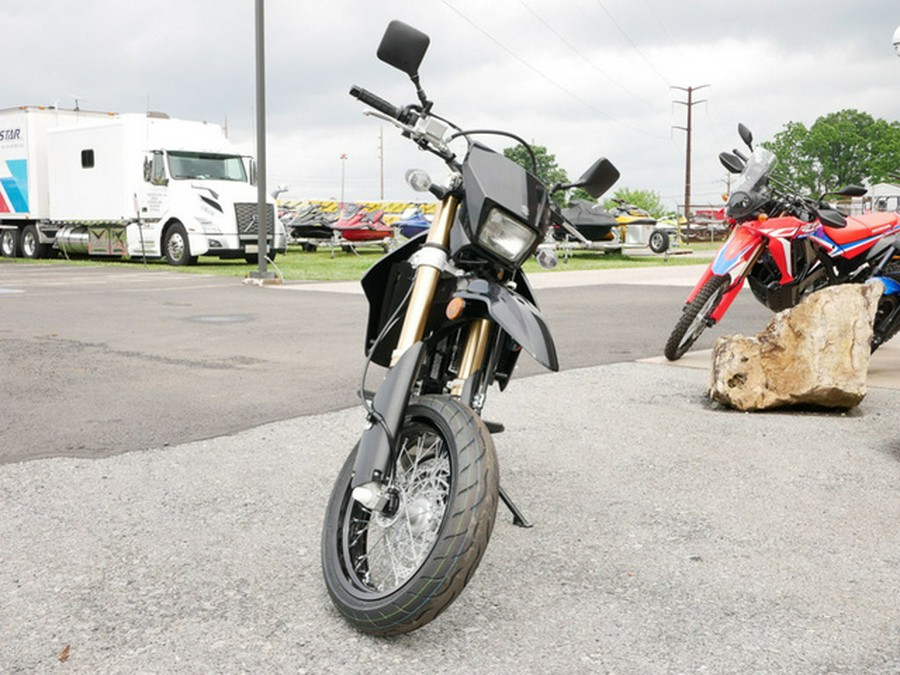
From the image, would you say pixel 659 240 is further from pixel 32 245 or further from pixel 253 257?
pixel 32 245

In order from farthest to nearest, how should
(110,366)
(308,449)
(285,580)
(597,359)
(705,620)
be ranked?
(597,359) < (110,366) < (308,449) < (285,580) < (705,620)

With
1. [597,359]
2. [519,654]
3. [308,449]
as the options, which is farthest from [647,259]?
[519,654]

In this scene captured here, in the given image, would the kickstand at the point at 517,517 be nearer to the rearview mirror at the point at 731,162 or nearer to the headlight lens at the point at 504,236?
the headlight lens at the point at 504,236

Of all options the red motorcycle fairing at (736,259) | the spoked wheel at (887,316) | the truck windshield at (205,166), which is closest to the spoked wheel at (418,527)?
the red motorcycle fairing at (736,259)

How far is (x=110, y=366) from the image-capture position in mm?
7285

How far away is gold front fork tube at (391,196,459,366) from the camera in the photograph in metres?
3.08

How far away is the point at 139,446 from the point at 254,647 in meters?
2.44

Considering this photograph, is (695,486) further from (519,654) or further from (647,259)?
(647,259)

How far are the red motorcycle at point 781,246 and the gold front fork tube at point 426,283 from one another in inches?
164

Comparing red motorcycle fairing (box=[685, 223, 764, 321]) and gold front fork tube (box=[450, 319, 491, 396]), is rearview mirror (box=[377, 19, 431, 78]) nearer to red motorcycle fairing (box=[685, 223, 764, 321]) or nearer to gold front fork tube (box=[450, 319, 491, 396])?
gold front fork tube (box=[450, 319, 491, 396])

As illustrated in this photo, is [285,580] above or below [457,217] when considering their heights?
below

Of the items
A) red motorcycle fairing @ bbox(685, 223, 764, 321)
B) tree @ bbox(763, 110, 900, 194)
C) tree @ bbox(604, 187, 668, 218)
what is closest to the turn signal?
red motorcycle fairing @ bbox(685, 223, 764, 321)

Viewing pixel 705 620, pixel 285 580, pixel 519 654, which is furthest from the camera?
pixel 285 580

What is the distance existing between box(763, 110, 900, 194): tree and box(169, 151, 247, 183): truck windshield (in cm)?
10178
